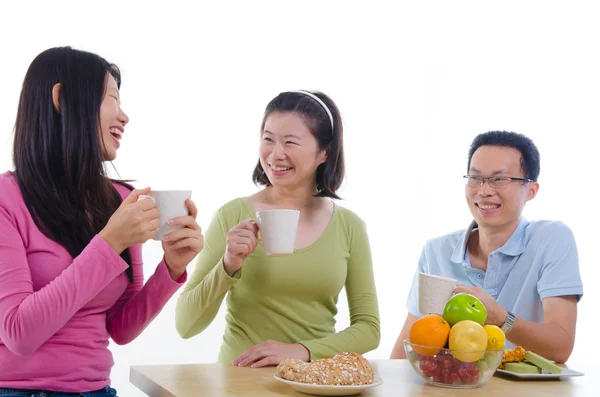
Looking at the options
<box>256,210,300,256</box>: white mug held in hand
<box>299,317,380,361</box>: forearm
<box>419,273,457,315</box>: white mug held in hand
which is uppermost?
<box>256,210,300,256</box>: white mug held in hand

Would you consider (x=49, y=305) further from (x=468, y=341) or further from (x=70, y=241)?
(x=468, y=341)

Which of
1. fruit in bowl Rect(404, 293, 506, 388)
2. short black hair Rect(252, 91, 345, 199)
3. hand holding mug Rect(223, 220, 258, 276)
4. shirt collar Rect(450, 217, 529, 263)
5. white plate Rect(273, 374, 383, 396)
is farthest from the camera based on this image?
shirt collar Rect(450, 217, 529, 263)

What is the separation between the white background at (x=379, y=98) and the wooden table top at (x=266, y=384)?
190 cm

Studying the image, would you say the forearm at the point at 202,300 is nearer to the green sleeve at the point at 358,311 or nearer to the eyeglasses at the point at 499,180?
the green sleeve at the point at 358,311

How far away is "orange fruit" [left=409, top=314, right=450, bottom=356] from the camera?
5.24ft

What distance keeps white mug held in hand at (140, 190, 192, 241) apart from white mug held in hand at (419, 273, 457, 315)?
62 cm

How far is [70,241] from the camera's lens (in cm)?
163

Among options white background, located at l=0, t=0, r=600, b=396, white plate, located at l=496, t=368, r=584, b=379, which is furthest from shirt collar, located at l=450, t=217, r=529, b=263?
white background, located at l=0, t=0, r=600, b=396

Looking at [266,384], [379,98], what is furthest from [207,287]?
[379,98]

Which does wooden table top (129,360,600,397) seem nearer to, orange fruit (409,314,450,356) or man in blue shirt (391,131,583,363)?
orange fruit (409,314,450,356)

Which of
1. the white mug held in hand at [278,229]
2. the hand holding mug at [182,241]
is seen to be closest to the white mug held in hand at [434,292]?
the white mug held in hand at [278,229]

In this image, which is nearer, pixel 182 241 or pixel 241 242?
pixel 182 241

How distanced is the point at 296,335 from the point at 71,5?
2049 millimetres

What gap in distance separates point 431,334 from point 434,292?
0.70 ft
